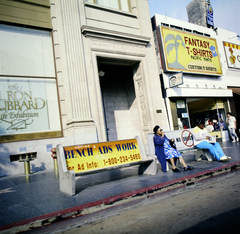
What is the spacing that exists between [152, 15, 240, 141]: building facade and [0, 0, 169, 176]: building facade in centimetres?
197

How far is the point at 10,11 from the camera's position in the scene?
998cm

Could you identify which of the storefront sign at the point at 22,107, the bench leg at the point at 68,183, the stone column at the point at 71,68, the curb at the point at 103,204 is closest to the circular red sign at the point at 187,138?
the curb at the point at 103,204

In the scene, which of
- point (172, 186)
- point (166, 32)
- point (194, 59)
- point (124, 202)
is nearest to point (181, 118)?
point (194, 59)

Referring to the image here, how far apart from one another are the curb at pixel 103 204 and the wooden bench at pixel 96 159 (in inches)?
40.4

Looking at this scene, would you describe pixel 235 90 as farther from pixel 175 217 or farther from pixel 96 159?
pixel 175 217

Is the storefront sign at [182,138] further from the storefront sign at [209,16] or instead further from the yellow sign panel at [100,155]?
the storefront sign at [209,16]

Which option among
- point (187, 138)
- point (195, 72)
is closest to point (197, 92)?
point (195, 72)

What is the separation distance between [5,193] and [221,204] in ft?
16.5

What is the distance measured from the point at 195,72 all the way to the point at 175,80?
312 cm

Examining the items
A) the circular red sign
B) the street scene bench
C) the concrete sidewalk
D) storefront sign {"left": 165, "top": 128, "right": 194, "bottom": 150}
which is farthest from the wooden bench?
the circular red sign

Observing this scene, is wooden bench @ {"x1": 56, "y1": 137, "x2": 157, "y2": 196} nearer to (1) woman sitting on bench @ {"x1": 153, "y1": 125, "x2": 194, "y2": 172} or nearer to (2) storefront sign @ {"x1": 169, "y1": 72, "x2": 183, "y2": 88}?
(1) woman sitting on bench @ {"x1": 153, "y1": 125, "x2": 194, "y2": 172}

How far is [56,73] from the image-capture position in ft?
34.9

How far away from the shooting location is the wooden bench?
16.8 feet

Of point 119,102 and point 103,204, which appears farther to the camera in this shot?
point 119,102
